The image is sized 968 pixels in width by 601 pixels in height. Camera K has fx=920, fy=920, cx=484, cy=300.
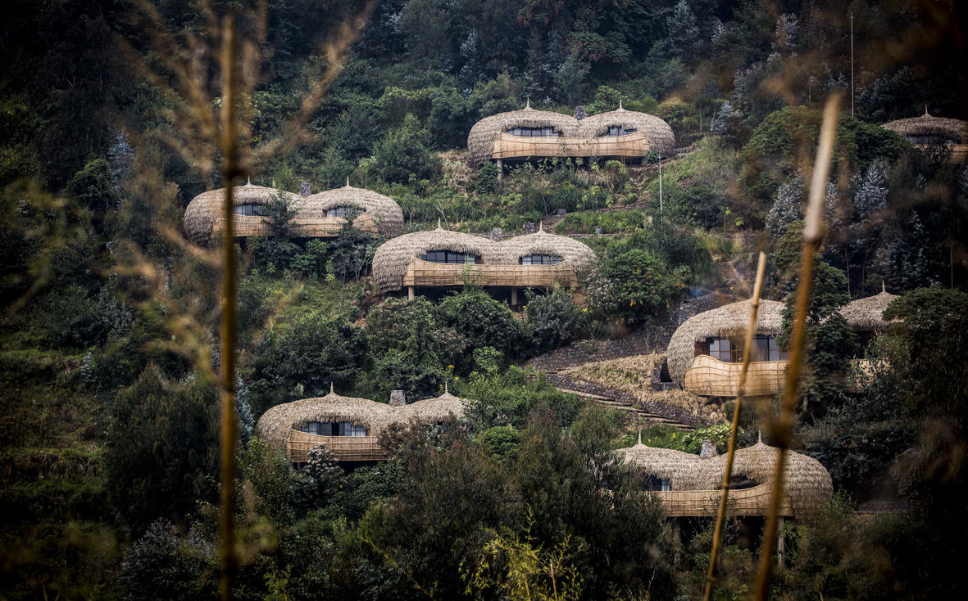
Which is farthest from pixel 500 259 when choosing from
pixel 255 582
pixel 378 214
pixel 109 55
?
Result: pixel 109 55

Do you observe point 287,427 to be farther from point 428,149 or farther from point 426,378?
point 428,149

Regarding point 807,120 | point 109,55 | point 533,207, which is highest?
point 109,55

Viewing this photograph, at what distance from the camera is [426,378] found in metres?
21.9

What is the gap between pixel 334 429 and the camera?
20.0 meters

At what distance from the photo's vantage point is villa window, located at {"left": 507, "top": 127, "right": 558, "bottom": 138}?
3388cm

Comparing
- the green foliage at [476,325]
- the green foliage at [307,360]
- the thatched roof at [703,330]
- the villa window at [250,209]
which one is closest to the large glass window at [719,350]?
the thatched roof at [703,330]

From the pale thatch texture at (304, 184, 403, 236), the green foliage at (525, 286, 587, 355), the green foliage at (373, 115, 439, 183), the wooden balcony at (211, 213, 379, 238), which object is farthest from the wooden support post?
the green foliage at (373, 115, 439, 183)

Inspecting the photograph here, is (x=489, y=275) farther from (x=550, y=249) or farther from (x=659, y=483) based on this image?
(x=659, y=483)

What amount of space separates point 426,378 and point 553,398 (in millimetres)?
3468

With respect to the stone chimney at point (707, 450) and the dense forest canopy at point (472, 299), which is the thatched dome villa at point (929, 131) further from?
the stone chimney at point (707, 450)

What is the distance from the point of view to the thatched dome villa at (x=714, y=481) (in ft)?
51.8

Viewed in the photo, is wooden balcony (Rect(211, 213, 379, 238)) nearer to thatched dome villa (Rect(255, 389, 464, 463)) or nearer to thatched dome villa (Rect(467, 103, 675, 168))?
thatched dome villa (Rect(467, 103, 675, 168))

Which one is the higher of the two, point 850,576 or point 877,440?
point 877,440

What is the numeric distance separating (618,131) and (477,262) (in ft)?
33.3
